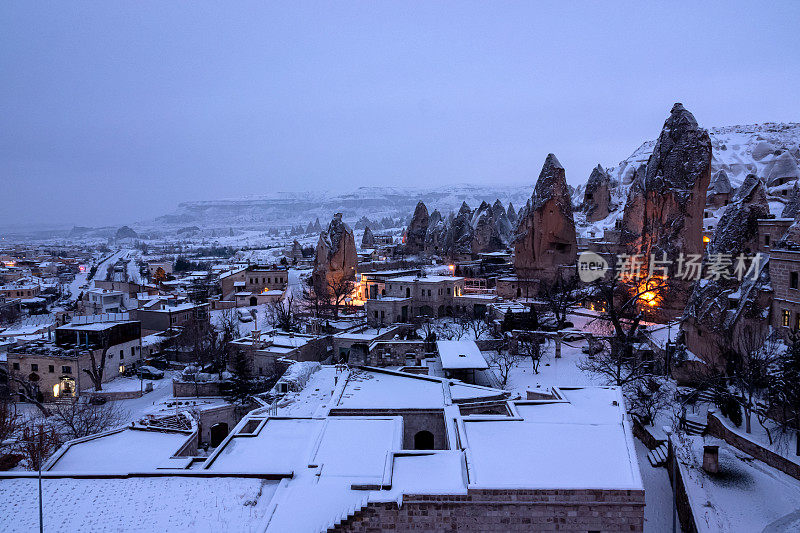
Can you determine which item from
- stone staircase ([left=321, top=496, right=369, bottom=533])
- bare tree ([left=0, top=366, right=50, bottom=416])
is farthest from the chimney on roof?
bare tree ([left=0, top=366, right=50, bottom=416])

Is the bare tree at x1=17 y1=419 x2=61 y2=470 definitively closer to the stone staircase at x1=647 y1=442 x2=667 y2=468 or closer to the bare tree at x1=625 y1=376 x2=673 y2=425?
the stone staircase at x1=647 y1=442 x2=667 y2=468

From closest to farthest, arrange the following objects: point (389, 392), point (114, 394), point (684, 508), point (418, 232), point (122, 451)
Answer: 1. point (684, 508)
2. point (122, 451)
3. point (389, 392)
4. point (114, 394)
5. point (418, 232)

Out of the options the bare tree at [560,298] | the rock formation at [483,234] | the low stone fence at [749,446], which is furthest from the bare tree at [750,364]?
the rock formation at [483,234]

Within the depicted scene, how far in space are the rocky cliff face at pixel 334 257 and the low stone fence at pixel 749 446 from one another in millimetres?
35790

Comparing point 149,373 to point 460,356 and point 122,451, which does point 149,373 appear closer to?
point 122,451

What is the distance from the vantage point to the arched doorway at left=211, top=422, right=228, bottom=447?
2170cm

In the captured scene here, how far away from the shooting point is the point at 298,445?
42.7 ft

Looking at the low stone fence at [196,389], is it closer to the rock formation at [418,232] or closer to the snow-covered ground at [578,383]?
the snow-covered ground at [578,383]

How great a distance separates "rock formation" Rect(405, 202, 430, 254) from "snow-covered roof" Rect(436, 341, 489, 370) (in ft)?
168

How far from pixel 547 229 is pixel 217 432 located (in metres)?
30.2

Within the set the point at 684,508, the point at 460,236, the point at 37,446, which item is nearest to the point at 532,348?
the point at 684,508

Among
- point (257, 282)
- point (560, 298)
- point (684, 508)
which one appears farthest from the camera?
point (257, 282)

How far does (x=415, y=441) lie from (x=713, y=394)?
33.8 feet

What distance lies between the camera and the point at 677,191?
31.4 meters
